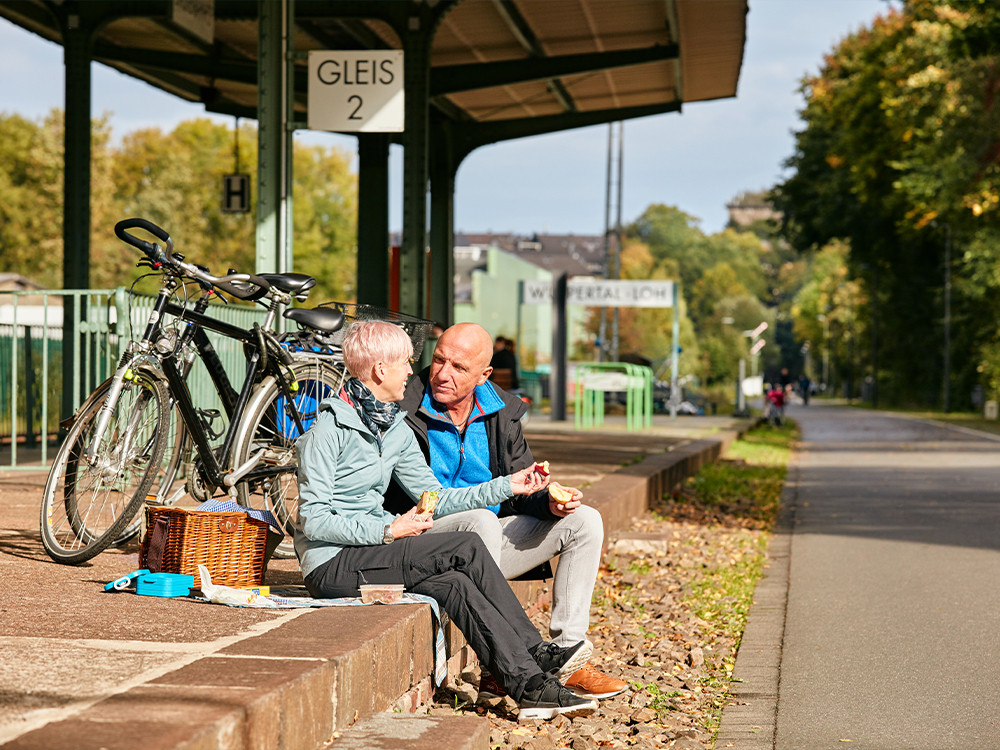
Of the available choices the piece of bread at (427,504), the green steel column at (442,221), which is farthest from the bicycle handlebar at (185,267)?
the green steel column at (442,221)

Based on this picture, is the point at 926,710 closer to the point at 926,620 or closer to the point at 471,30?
the point at 926,620

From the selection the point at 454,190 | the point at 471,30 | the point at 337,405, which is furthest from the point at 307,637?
the point at 454,190

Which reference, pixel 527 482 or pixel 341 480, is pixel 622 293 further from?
pixel 341 480

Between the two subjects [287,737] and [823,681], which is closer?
[287,737]

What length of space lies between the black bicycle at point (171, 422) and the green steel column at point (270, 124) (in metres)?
4.06

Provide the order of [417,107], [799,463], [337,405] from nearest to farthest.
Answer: [337,405]
[417,107]
[799,463]

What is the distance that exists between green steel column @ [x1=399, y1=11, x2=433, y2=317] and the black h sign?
2.04 metres

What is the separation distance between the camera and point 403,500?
533 centimetres

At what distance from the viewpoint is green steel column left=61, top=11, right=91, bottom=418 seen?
50.1 ft

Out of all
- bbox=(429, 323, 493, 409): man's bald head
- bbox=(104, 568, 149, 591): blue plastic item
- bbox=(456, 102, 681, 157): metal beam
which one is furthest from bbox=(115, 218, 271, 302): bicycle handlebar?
bbox=(456, 102, 681, 157): metal beam

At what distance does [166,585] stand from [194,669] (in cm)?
156

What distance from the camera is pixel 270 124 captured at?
34.0 feet

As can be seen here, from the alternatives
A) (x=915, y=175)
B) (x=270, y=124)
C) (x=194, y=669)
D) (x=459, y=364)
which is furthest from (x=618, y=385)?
(x=194, y=669)

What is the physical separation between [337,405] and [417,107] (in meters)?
11.5
